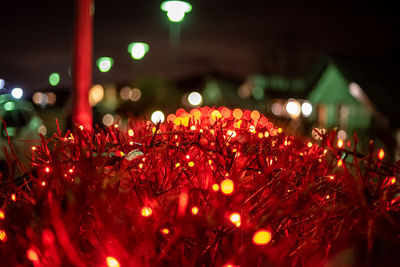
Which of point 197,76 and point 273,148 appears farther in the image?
point 197,76

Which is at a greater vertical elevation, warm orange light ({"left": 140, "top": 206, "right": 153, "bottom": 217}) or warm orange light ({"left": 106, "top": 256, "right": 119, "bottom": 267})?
warm orange light ({"left": 140, "top": 206, "right": 153, "bottom": 217})

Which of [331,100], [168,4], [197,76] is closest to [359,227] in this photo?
[168,4]

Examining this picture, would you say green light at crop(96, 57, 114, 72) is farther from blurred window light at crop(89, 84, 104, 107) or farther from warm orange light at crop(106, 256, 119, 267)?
warm orange light at crop(106, 256, 119, 267)

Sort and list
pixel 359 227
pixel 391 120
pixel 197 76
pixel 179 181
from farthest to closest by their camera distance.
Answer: pixel 197 76
pixel 391 120
pixel 179 181
pixel 359 227

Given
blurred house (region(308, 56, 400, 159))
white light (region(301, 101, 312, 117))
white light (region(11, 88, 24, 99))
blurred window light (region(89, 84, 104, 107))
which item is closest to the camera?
blurred window light (region(89, 84, 104, 107))

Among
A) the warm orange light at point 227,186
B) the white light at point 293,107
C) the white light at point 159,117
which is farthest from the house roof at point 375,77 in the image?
the warm orange light at point 227,186

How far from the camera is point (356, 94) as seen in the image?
20656mm

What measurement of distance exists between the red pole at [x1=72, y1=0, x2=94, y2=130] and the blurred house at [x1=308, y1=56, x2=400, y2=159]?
610 inches

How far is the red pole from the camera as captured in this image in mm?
4961

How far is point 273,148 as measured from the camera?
3064mm

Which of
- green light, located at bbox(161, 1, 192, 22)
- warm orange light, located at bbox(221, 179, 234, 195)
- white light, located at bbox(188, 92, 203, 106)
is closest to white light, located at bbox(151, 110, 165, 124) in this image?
warm orange light, located at bbox(221, 179, 234, 195)

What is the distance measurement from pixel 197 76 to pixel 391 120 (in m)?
47.7

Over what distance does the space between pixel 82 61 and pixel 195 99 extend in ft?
151

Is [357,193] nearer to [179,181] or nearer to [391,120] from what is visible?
[179,181]
